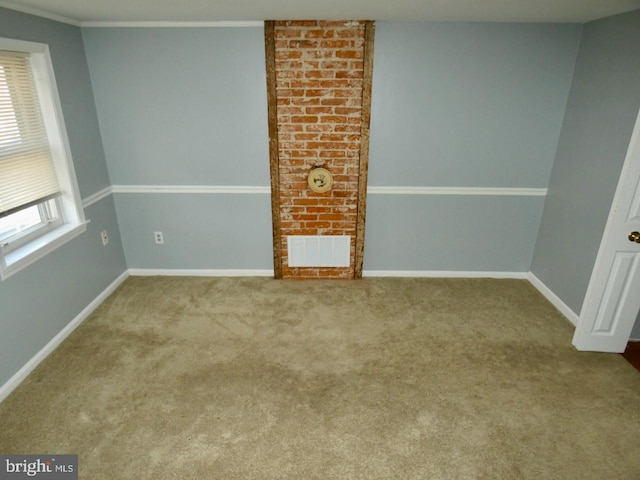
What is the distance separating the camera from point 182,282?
146 inches

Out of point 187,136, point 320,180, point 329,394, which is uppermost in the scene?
point 187,136

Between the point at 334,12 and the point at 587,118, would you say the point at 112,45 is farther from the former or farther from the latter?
the point at 587,118

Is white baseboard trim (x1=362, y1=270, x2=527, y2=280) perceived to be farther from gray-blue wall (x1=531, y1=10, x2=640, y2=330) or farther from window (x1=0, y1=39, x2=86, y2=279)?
window (x1=0, y1=39, x2=86, y2=279)

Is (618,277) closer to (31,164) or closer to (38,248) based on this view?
(38,248)

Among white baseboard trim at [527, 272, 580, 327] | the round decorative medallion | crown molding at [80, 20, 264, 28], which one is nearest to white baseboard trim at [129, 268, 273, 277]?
the round decorative medallion

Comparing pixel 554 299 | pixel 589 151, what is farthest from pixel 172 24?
pixel 554 299

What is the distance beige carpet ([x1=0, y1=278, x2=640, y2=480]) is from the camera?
1.94 m

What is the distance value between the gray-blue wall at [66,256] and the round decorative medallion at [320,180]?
1.86 m

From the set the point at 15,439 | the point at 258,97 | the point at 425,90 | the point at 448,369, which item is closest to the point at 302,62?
the point at 258,97

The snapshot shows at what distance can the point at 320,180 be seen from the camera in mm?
3332

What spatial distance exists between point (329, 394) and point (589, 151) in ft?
8.63

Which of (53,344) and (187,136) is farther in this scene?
(187,136)

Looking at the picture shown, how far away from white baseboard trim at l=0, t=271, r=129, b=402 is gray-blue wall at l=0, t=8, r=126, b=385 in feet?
0.10

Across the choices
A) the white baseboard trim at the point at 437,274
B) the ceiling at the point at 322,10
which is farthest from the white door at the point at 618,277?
the white baseboard trim at the point at 437,274
